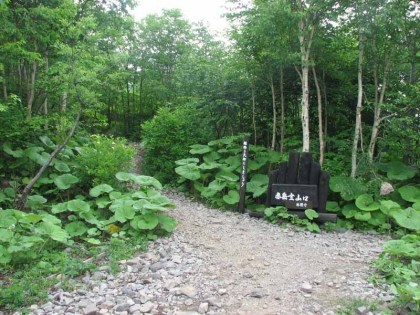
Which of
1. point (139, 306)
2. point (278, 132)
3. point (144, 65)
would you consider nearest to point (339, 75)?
point (278, 132)

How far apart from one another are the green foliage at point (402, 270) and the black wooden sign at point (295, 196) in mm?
1969

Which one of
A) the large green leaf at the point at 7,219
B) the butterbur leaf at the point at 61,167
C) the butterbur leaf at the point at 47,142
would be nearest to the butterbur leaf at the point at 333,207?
the butterbur leaf at the point at 61,167

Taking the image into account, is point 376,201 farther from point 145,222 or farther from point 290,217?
point 145,222

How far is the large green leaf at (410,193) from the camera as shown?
21.5 feet

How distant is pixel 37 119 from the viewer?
271 inches

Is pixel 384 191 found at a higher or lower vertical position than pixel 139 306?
higher

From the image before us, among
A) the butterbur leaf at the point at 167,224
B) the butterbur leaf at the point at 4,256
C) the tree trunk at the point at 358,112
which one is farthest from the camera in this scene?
the tree trunk at the point at 358,112

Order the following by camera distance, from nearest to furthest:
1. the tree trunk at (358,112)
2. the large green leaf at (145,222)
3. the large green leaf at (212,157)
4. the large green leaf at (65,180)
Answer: the large green leaf at (145,222), the large green leaf at (65,180), the tree trunk at (358,112), the large green leaf at (212,157)

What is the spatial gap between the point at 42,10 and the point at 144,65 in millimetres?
8227

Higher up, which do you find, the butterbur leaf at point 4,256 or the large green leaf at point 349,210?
the large green leaf at point 349,210

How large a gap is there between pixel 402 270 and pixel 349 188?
113 inches

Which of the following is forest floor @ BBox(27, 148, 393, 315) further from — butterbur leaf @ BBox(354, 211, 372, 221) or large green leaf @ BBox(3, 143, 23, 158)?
large green leaf @ BBox(3, 143, 23, 158)

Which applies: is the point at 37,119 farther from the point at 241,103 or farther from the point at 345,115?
the point at 345,115

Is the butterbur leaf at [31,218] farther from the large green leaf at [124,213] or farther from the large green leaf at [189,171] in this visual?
the large green leaf at [189,171]
